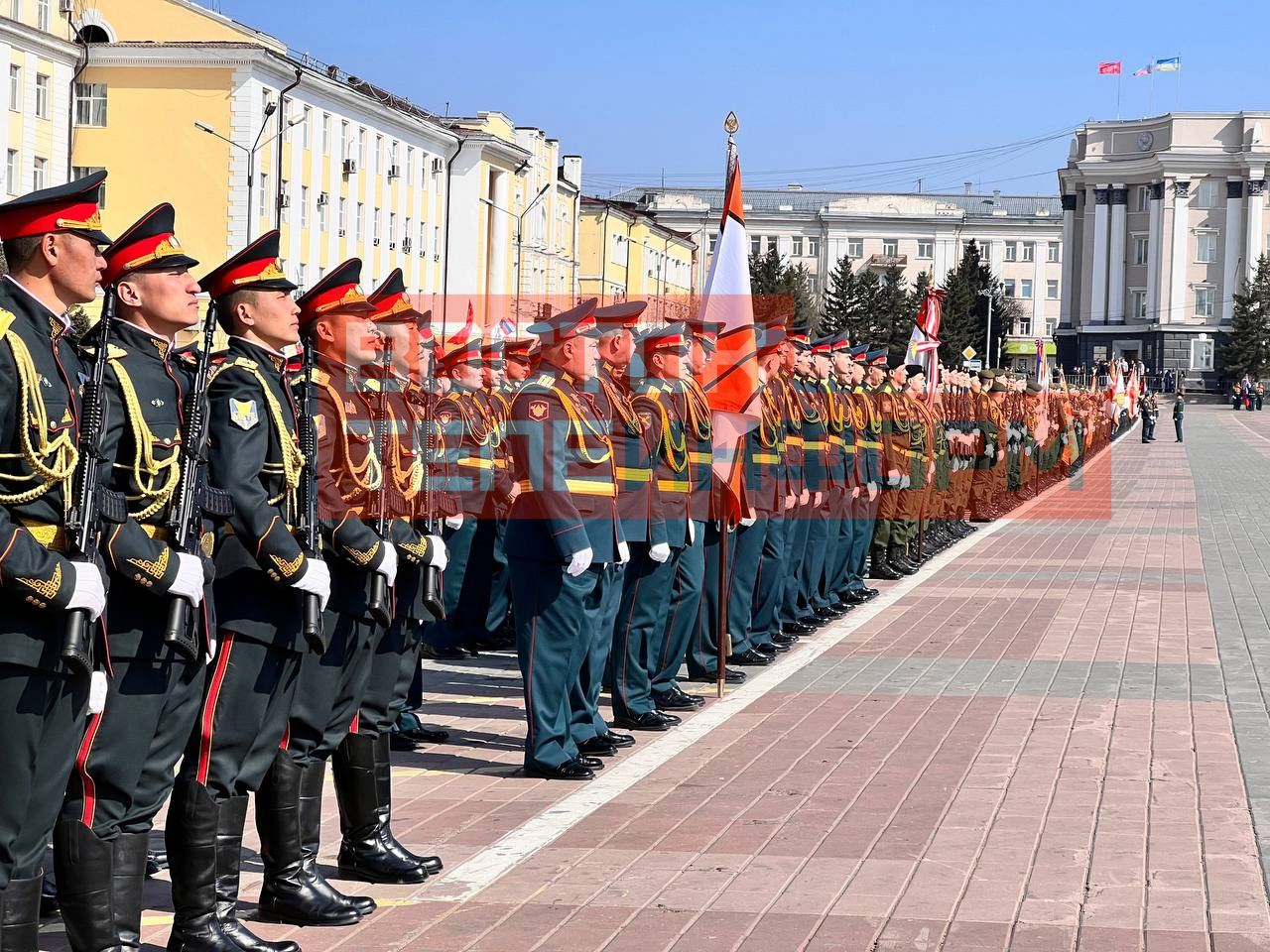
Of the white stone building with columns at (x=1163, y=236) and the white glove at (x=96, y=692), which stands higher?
the white stone building with columns at (x=1163, y=236)

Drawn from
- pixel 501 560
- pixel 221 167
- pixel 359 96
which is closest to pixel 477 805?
pixel 501 560

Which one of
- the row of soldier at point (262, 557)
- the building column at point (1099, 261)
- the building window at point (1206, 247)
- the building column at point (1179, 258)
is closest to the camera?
the row of soldier at point (262, 557)

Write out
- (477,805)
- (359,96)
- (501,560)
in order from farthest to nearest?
1. (359,96)
2. (501,560)
3. (477,805)

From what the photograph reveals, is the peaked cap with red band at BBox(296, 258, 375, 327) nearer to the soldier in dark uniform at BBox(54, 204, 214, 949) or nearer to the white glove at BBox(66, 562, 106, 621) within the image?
the soldier in dark uniform at BBox(54, 204, 214, 949)

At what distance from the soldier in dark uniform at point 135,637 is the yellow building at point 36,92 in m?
45.4

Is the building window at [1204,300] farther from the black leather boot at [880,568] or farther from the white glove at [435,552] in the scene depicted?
the white glove at [435,552]

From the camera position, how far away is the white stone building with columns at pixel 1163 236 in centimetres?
11981

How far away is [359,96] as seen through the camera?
58406mm

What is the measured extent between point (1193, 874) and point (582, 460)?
10.2 feet

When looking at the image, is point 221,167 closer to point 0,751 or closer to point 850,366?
point 850,366

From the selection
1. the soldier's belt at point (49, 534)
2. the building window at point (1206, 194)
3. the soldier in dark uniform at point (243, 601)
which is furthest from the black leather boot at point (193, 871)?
the building window at point (1206, 194)

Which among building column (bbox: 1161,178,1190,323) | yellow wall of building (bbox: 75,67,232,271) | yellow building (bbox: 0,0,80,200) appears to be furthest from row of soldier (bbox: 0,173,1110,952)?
building column (bbox: 1161,178,1190,323)

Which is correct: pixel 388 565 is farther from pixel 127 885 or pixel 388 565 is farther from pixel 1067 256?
pixel 1067 256

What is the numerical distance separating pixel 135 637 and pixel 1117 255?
126796 mm
